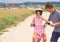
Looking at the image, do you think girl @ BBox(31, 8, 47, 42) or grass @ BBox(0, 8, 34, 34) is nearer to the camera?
girl @ BBox(31, 8, 47, 42)

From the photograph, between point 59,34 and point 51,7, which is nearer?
point 51,7

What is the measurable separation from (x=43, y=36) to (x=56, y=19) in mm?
913

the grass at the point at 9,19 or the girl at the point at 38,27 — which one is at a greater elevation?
the girl at the point at 38,27

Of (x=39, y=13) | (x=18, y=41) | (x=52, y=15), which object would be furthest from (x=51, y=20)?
(x=18, y=41)

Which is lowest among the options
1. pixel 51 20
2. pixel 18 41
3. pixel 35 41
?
pixel 18 41

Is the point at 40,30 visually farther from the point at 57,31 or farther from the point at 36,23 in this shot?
the point at 57,31

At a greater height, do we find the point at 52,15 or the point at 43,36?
the point at 52,15

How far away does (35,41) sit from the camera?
7.45 metres

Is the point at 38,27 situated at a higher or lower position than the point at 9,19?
higher

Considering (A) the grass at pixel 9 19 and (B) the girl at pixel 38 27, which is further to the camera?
(A) the grass at pixel 9 19

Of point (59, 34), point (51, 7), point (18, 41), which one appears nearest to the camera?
point (51, 7)

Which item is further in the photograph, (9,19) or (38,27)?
(9,19)

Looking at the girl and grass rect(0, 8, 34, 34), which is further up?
the girl

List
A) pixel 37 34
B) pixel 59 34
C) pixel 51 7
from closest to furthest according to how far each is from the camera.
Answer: pixel 51 7 → pixel 59 34 → pixel 37 34
